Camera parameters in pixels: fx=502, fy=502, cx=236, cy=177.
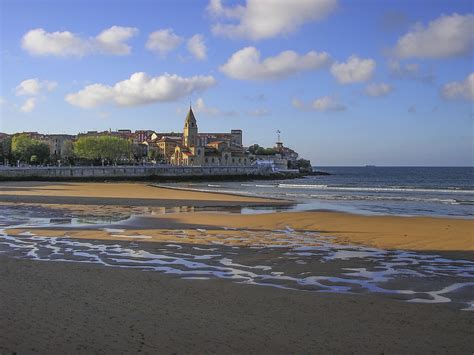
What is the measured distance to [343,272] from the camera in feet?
35.7

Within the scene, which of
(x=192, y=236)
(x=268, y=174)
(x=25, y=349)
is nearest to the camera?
(x=25, y=349)

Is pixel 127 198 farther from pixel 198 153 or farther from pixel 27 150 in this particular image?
pixel 198 153

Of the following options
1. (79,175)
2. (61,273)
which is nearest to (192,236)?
(61,273)

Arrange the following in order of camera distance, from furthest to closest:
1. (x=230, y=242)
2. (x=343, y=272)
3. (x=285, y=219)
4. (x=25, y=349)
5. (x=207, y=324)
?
(x=285, y=219) → (x=230, y=242) → (x=343, y=272) → (x=207, y=324) → (x=25, y=349)

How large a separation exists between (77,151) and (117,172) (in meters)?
32.6

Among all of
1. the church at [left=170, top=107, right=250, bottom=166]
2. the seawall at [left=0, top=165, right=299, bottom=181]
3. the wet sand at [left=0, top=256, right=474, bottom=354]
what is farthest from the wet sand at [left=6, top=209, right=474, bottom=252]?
the church at [left=170, top=107, right=250, bottom=166]

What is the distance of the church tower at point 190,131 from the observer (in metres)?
145

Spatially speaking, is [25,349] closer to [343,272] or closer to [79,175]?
[343,272]

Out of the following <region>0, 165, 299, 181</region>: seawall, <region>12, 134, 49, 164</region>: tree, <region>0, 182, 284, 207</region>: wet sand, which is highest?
<region>12, 134, 49, 164</region>: tree

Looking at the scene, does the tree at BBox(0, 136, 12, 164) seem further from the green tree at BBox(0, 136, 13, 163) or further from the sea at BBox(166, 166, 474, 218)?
the sea at BBox(166, 166, 474, 218)

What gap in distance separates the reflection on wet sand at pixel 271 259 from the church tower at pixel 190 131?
128m

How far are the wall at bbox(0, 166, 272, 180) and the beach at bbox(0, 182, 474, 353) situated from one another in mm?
61174

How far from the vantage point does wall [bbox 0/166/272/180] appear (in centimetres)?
7394

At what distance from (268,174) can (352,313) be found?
11534 cm
